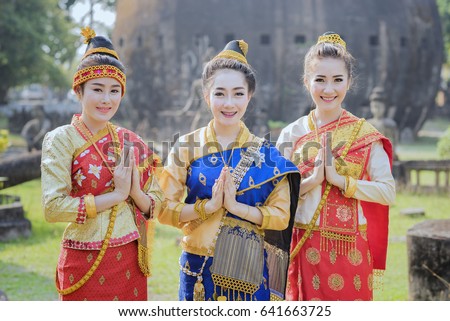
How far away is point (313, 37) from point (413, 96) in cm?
526

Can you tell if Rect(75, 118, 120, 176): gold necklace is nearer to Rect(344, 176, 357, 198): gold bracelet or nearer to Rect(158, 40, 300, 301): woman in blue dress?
Rect(158, 40, 300, 301): woman in blue dress

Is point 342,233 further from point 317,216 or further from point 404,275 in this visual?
point 404,275

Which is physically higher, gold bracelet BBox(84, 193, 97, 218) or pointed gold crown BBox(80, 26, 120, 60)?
pointed gold crown BBox(80, 26, 120, 60)

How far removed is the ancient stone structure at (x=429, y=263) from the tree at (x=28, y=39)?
21.1 m

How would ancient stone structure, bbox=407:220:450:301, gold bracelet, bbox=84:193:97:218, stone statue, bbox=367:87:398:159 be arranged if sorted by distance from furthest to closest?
stone statue, bbox=367:87:398:159 → ancient stone structure, bbox=407:220:450:301 → gold bracelet, bbox=84:193:97:218

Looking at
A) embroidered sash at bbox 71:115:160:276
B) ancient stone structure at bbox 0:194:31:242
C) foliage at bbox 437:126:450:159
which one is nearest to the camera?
embroidered sash at bbox 71:115:160:276

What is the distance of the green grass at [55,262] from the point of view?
5117mm

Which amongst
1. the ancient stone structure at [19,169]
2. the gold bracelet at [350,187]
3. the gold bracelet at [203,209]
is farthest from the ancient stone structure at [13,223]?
the gold bracelet at [350,187]

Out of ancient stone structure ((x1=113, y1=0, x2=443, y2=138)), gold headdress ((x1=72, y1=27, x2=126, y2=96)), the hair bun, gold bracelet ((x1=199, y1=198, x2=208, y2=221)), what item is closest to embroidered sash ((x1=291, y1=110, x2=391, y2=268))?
gold bracelet ((x1=199, y1=198, x2=208, y2=221))

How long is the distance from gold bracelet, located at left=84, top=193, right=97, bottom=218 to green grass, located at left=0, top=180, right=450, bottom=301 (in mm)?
2350

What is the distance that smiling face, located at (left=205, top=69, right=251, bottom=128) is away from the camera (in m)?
2.70

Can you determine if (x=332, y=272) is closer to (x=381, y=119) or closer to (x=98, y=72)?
(x=98, y=72)

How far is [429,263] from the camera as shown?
14.0 ft

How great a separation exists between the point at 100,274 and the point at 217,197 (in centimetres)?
66
